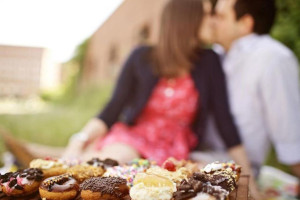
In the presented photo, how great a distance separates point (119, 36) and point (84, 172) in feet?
27.4

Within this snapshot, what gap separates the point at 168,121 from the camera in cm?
205

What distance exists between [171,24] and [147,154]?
73 centimetres

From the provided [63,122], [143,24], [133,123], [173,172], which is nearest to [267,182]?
[133,123]

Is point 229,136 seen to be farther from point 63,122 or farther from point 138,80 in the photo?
point 63,122

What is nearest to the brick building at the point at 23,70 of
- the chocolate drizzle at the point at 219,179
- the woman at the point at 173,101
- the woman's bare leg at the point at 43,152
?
the woman's bare leg at the point at 43,152

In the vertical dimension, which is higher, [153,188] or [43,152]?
[153,188]

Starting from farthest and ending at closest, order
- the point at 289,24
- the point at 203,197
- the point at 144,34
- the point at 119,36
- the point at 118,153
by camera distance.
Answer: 1. the point at 119,36
2. the point at 144,34
3. the point at 289,24
4. the point at 118,153
5. the point at 203,197

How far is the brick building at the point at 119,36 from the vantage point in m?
6.69

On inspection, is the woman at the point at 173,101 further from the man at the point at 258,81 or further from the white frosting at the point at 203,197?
the white frosting at the point at 203,197

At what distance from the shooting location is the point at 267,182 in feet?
9.71

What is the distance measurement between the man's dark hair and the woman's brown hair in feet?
0.81

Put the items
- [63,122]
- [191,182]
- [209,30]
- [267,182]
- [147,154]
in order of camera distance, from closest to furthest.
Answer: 1. [191,182]
2. [147,154]
3. [209,30]
4. [267,182]
5. [63,122]

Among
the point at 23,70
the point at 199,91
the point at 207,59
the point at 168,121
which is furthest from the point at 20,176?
the point at 23,70

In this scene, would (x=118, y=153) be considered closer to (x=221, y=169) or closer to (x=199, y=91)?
(x=199, y=91)
